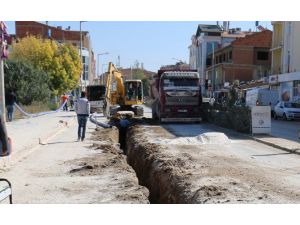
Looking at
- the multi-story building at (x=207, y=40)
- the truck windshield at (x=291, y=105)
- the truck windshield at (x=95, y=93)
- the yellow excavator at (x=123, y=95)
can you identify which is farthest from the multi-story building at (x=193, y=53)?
the yellow excavator at (x=123, y=95)

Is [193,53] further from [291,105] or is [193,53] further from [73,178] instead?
[73,178]

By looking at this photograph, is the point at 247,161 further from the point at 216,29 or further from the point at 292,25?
the point at 216,29

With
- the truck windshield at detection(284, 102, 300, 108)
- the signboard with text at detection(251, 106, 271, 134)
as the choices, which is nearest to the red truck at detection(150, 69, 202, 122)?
the signboard with text at detection(251, 106, 271, 134)

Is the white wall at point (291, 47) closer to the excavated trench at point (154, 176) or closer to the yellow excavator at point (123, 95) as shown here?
the yellow excavator at point (123, 95)

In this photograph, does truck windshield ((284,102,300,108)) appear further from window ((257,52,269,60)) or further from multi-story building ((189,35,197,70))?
multi-story building ((189,35,197,70))

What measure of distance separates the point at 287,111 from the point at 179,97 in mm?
10283

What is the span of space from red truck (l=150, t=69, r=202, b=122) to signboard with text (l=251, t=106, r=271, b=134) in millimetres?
7132

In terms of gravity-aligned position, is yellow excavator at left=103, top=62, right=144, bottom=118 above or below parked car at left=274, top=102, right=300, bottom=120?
above

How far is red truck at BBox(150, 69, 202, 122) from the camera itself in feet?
80.4

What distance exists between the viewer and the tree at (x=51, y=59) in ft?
152

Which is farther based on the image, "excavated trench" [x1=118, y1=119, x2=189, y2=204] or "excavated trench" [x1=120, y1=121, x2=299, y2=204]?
"excavated trench" [x1=118, y1=119, x2=189, y2=204]

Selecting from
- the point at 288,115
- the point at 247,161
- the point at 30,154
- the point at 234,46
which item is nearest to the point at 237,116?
the point at 247,161

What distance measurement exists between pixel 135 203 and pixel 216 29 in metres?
78.4
